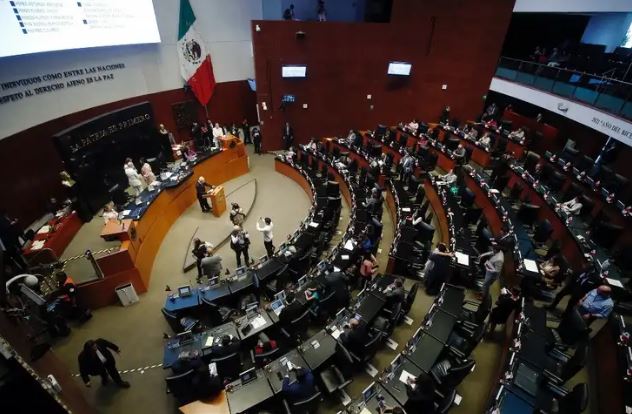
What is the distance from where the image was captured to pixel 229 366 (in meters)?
6.10

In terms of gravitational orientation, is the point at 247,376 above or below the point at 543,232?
below

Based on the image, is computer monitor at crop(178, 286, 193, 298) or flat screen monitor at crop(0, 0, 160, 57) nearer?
computer monitor at crop(178, 286, 193, 298)

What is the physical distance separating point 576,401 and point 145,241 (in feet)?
34.0

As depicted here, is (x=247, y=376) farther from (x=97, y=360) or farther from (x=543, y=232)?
(x=543, y=232)

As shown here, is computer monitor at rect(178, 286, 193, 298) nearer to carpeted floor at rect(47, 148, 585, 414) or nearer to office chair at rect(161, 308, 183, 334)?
office chair at rect(161, 308, 183, 334)

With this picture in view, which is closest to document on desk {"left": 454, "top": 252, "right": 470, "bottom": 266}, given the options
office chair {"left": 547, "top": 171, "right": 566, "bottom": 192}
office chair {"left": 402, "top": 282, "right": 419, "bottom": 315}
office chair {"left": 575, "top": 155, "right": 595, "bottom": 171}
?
office chair {"left": 402, "top": 282, "right": 419, "bottom": 315}

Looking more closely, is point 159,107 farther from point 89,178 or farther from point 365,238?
point 365,238

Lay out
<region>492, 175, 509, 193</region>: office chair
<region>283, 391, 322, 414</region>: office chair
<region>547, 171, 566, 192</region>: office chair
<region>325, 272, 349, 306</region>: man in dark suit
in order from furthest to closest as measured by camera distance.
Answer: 1. <region>492, 175, 509, 193</region>: office chair
2. <region>547, 171, 566, 192</region>: office chair
3. <region>325, 272, 349, 306</region>: man in dark suit
4. <region>283, 391, 322, 414</region>: office chair

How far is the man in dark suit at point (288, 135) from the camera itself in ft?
58.8

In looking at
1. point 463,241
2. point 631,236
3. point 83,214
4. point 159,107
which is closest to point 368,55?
point 159,107

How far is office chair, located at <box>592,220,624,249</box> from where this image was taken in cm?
823

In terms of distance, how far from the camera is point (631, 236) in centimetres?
835

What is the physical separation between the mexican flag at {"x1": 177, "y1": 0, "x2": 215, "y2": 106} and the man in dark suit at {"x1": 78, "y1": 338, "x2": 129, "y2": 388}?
13675 mm

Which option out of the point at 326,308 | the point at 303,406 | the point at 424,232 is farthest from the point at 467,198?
the point at 303,406
